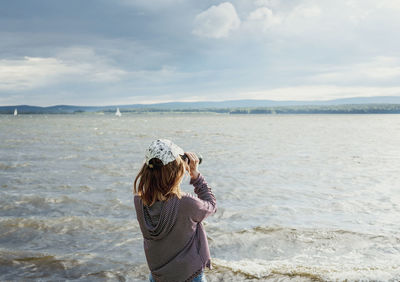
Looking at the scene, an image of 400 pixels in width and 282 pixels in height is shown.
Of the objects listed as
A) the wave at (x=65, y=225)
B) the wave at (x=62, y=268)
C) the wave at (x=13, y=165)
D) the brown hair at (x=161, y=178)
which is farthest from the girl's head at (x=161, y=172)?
the wave at (x=13, y=165)

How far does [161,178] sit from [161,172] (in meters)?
0.05

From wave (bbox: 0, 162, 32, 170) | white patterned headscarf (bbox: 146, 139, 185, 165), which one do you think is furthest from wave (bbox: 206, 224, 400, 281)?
wave (bbox: 0, 162, 32, 170)

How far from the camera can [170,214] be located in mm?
3301

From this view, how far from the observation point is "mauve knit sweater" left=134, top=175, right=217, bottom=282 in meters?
3.32

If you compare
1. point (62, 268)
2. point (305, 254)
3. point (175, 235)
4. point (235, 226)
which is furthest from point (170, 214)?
point (235, 226)

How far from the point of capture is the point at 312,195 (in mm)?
12625

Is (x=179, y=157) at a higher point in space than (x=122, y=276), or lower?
higher

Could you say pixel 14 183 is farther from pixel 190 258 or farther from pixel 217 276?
pixel 190 258

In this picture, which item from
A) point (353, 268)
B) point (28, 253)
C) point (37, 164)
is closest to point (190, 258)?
point (353, 268)

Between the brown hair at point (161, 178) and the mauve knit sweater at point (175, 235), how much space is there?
3.3 inches

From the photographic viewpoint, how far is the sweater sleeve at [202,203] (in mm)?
3361

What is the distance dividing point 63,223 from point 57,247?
5.00 feet

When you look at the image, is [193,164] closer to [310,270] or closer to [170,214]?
[170,214]

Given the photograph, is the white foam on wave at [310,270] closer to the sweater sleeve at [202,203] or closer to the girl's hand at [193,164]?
the sweater sleeve at [202,203]
